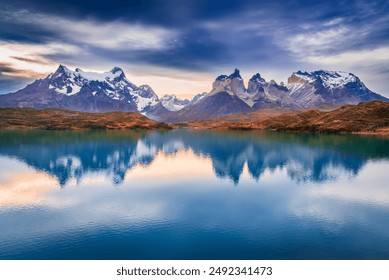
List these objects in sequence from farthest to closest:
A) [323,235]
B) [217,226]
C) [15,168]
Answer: [15,168] < [217,226] < [323,235]

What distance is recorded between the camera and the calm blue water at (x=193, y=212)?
37.8 meters

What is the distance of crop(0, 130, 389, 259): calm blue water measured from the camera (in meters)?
37.8

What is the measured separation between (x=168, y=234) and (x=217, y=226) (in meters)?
7.48

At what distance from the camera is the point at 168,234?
42281 millimetres

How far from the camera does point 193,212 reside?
52875 millimetres

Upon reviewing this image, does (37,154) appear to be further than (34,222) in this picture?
Yes

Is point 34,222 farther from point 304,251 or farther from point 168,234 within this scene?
point 304,251

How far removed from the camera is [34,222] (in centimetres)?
4641
